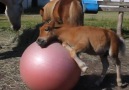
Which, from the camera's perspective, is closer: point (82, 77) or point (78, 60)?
point (78, 60)

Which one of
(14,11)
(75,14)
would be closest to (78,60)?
(75,14)

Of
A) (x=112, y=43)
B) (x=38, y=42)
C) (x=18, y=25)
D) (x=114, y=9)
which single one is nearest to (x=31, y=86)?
(x=38, y=42)

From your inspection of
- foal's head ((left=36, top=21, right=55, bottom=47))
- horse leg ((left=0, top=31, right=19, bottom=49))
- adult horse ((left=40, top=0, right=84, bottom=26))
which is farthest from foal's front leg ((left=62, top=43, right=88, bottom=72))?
horse leg ((left=0, top=31, right=19, bottom=49))

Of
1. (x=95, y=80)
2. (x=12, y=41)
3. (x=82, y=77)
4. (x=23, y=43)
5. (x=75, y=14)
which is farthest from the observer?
(x=12, y=41)

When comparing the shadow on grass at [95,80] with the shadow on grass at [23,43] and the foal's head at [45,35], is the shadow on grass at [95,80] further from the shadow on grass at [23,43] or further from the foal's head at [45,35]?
the shadow on grass at [23,43]

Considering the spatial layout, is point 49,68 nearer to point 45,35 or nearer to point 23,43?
point 45,35

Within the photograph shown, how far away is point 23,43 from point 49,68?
414 cm

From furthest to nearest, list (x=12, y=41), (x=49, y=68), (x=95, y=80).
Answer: (x=12, y=41)
(x=95, y=80)
(x=49, y=68)

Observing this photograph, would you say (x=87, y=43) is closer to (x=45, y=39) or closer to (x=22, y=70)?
(x=45, y=39)

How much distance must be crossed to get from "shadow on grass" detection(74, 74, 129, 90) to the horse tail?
3.57 ft

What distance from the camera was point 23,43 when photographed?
29.6 feet

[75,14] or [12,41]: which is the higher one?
[75,14]

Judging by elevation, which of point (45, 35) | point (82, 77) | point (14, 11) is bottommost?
point (82, 77)

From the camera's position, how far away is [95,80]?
19.6 ft
